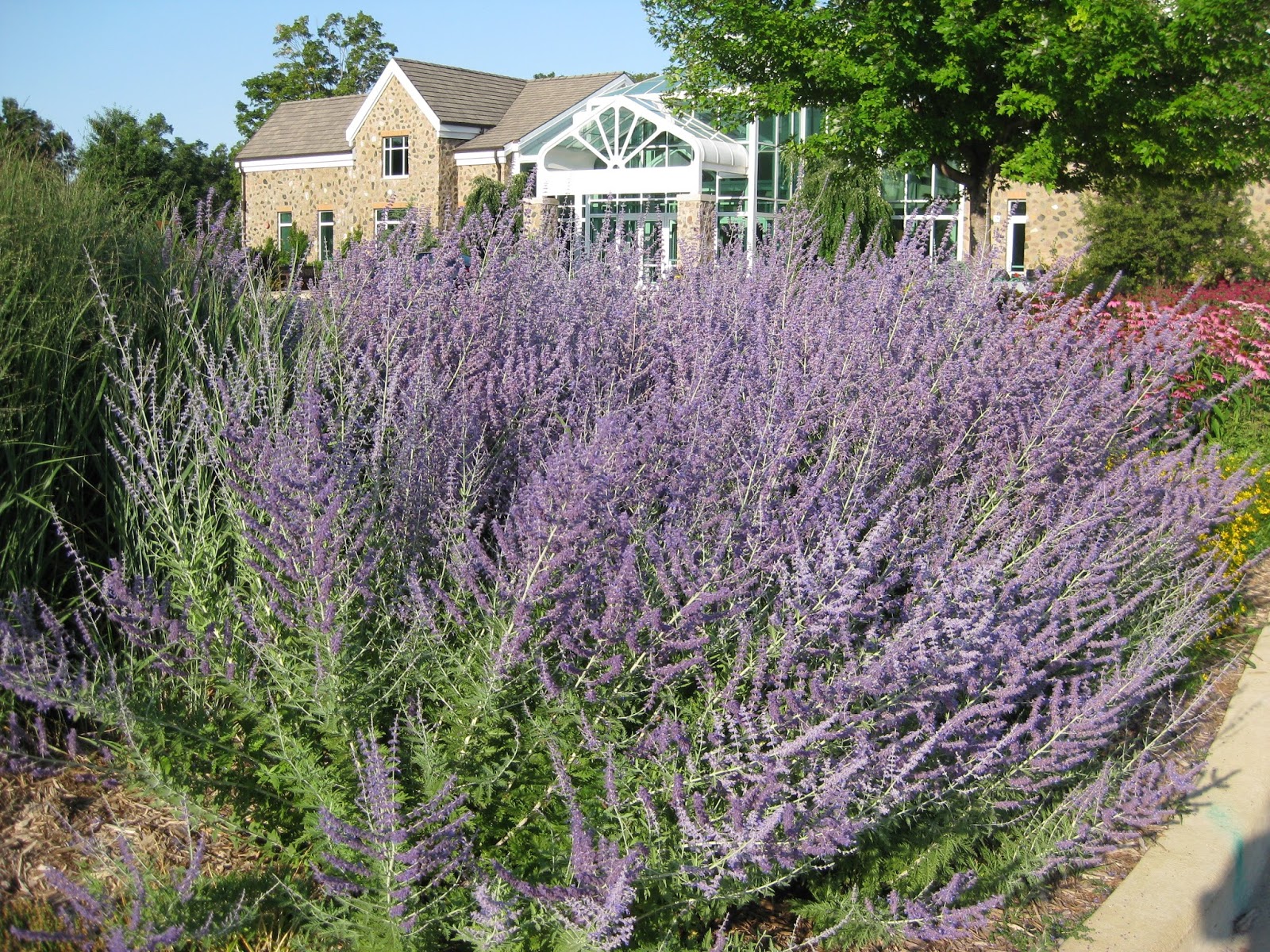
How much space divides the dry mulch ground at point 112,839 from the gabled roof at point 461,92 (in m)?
39.2

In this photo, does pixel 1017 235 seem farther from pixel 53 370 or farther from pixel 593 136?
pixel 53 370

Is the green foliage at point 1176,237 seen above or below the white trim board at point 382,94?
below

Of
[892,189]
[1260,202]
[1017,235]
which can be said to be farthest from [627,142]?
[1260,202]

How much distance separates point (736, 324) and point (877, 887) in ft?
7.49

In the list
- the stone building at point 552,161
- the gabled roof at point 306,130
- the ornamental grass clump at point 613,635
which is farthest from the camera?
the gabled roof at point 306,130

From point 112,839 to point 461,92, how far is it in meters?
41.8

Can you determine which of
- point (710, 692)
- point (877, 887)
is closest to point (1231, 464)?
point (877, 887)

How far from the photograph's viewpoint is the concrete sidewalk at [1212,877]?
326 cm

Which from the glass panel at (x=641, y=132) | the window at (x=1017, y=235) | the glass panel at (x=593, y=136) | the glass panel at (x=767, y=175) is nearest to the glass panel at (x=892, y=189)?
the window at (x=1017, y=235)

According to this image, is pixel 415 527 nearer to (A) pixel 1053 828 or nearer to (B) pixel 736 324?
(B) pixel 736 324

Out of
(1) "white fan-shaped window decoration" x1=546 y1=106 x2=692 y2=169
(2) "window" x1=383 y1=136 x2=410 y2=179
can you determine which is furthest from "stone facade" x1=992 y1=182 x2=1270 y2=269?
(2) "window" x1=383 y1=136 x2=410 y2=179

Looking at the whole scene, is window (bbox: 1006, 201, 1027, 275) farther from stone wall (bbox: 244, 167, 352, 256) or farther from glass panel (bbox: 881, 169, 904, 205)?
stone wall (bbox: 244, 167, 352, 256)

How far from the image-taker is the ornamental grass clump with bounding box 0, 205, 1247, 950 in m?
2.42

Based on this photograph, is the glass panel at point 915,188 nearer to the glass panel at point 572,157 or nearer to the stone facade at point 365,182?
the glass panel at point 572,157
